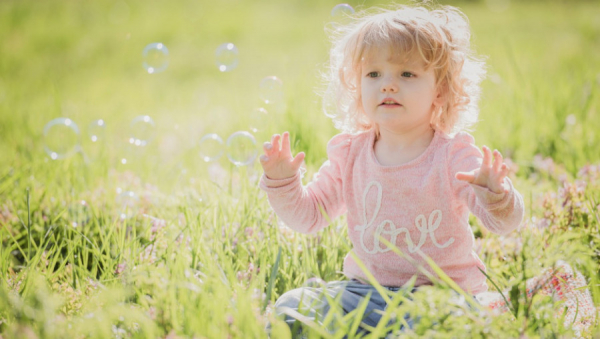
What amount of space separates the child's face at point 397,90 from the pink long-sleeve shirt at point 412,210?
0.53 feet

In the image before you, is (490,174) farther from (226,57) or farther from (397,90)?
(226,57)

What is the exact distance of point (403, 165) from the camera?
2164 mm

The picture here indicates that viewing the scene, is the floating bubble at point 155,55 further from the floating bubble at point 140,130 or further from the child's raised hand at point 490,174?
the child's raised hand at point 490,174

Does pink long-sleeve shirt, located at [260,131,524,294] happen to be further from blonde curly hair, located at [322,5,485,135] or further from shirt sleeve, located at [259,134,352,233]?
blonde curly hair, located at [322,5,485,135]

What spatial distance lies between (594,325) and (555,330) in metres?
0.38

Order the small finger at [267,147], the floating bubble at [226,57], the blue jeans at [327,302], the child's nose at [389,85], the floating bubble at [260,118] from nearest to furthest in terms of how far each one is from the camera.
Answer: the blue jeans at [327,302], the child's nose at [389,85], the small finger at [267,147], the floating bubble at [260,118], the floating bubble at [226,57]

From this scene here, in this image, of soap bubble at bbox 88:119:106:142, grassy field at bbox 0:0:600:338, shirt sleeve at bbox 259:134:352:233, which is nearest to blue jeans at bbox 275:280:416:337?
grassy field at bbox 0:0:600:338

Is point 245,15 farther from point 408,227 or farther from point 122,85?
point 408,227

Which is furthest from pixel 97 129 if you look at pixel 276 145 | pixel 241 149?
pixel 276 145

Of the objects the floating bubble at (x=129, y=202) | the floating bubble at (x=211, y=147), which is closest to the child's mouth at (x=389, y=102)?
the floating bubble at (x=211, y=147)

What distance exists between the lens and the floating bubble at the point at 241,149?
2.80 m

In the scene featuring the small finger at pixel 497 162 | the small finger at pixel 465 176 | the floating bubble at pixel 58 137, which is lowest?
the floating bubble at pixel 58 137

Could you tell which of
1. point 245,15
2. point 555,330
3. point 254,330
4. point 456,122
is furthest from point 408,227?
point 245,15

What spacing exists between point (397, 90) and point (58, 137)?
8.25 feet
